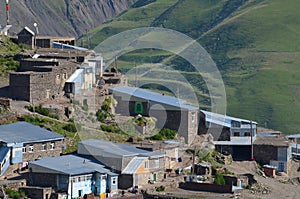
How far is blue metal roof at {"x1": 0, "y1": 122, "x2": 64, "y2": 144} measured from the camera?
158 feet

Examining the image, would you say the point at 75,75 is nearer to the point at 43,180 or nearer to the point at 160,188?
the point at 160,188

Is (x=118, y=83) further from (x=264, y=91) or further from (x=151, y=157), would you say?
(x=264, y=91)

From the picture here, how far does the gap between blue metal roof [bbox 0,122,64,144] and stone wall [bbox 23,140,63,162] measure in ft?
0.84

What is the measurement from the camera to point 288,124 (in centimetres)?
A: 11169

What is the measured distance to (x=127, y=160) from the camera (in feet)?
162

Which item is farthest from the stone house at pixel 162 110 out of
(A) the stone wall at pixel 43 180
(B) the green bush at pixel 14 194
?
(B) the green bush at pixel 14 194

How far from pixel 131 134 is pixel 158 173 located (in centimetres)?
548

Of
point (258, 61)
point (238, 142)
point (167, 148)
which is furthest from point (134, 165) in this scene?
point (258, 61)

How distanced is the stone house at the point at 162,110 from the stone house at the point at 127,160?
753cm

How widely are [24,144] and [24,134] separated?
101 cm

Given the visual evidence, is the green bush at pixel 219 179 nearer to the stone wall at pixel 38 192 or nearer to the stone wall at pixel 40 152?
the stone wall at pixel 40 152

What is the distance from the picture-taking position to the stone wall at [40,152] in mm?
48625

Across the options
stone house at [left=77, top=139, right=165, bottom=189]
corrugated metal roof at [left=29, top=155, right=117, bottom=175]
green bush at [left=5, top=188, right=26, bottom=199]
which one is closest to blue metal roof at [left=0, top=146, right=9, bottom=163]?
corrugated metal roof at [left=29, top=155, right=117, bottom=175]

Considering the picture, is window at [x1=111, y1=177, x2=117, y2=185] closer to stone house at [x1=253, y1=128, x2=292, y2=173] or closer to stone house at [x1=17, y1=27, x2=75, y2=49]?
stone house at [x1=253, y1=128, x2=292, y2=173]
